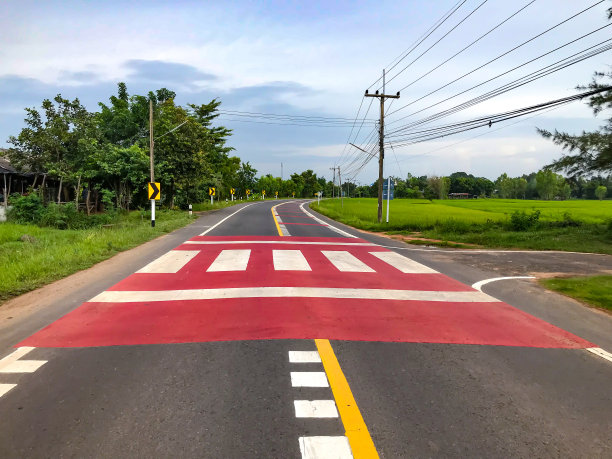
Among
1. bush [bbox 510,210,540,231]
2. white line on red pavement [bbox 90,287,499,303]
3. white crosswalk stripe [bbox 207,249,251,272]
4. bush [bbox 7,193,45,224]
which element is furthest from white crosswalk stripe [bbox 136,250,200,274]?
bush [bbox 7,193,45,224]

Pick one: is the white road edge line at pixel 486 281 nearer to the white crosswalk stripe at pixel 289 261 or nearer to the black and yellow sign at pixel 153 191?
the white crosswalk stripe at pixel 289 261

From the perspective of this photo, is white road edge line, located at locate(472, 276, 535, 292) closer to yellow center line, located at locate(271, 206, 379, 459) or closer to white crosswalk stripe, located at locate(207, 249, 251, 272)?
yellow center line, located at locate(271, 206, 379, 459)

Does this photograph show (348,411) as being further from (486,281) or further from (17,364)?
(486,281)

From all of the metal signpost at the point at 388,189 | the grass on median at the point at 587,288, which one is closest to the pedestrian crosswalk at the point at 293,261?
the grass on median at the point at 587,288

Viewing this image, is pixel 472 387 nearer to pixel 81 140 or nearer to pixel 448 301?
pixel 448 301

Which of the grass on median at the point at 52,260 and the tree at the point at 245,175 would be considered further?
the tree at the point at 245,175

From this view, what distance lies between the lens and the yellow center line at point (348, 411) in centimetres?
264

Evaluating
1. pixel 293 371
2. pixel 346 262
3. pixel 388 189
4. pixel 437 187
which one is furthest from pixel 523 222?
pixel 437 187

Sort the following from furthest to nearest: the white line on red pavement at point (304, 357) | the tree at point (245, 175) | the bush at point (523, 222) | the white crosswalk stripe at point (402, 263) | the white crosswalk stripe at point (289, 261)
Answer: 1. the tree at point (245, 175)
2. the bush at point (523, 222)
3. the white crosswalk stripe at point (402, 263)
4. the white crosswalk stripe at point (289, 261)
5. the white line on red pavement at point (304, 357)

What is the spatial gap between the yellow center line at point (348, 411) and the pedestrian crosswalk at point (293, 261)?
4.89 metres

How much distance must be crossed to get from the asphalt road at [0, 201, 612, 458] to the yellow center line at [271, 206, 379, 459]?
0.06 ft

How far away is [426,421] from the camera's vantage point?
2979 mm

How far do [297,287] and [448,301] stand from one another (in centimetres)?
263

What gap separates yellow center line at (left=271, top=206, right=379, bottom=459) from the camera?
2.64 metres
